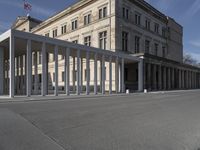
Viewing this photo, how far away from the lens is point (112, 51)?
35.4 m

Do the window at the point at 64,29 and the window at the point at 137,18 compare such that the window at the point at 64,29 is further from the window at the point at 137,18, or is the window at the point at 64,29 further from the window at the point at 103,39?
the window at the point at 137,18

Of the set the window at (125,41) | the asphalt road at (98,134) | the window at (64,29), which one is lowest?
the asphalt road at (98,134)

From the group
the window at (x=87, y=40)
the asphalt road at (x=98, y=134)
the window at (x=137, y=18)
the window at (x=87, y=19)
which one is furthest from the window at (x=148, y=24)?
the asphalt road at (x=98, y=134)

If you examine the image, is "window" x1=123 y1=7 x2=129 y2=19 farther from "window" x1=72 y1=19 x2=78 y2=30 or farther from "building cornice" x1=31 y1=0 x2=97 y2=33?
"window" x1=72 y1=19 x2=78 y2=30

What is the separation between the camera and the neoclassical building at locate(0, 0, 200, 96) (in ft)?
119

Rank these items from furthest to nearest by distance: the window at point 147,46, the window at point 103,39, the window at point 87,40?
the window at point 147,46
the window at point 87,40
the window at point 103,39

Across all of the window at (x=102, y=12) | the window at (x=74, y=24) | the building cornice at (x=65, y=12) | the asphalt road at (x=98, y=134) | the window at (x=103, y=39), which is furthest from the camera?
the window at (x=74, y=24)

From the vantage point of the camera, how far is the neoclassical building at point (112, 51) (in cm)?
3616

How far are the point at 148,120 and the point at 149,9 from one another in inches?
1800

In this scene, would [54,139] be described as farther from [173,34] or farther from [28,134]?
[173,34]

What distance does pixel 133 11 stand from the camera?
152ft

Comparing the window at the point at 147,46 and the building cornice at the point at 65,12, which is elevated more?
the building cornice at the point at 65,12

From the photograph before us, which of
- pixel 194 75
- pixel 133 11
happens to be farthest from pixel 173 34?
pixel 133 11

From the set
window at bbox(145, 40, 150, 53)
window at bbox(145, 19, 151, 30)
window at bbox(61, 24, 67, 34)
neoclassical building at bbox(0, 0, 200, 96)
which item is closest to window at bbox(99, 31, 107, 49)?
neoclassical building at bbox(0, 0, 200, 96)
